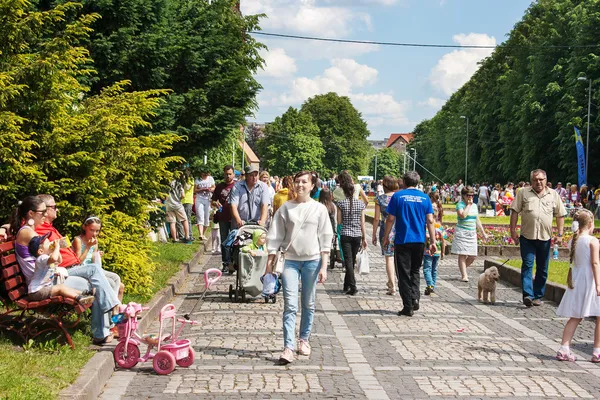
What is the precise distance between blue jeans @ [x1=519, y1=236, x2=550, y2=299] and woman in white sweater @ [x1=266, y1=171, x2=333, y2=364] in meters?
5.31

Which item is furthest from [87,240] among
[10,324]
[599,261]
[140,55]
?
[140,55]

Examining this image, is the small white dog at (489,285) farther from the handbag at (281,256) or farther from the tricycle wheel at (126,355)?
the tricycle wheel at (126,355)

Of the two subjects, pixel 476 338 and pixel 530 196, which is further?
pixel 530 196

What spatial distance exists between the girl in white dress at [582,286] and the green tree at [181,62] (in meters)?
9.56

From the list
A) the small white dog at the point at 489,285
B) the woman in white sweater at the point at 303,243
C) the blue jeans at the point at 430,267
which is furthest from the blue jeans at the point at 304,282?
the blue jeans at the point at 430,267

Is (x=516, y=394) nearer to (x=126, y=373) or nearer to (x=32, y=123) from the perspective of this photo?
(x=126, y=373)

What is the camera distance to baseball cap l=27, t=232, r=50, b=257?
8234 mm

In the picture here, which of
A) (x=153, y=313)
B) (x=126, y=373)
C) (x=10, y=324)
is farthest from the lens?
(x=153, y=313)

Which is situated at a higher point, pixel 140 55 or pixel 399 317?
pixel 140 55

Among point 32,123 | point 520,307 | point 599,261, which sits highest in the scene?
point 32,123

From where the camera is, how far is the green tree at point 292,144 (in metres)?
117

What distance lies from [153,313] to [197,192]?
11.5 metres

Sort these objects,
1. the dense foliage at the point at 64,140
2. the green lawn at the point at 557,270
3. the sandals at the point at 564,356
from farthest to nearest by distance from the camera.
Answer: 1. the green lawn at the point at 557,270
2. the dense foliage at the point at 64,140
3. the sandals at the point at 564,356

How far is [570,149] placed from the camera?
54.3 m
